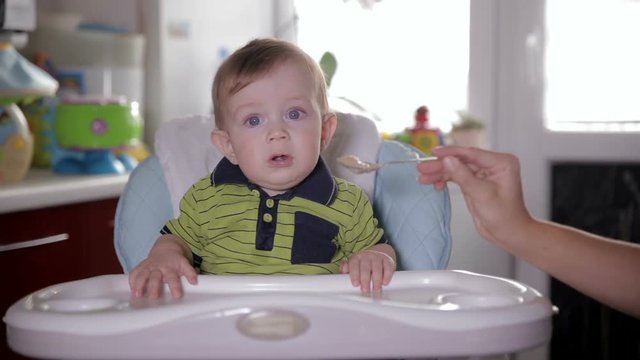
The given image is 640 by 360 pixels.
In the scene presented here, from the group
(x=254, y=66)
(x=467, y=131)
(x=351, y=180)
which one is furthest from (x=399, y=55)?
(x=254, y=66)

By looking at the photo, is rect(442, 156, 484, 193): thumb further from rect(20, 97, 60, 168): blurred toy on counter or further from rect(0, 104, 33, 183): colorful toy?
rect(20, 97, 60, 168): blurred toy on counter

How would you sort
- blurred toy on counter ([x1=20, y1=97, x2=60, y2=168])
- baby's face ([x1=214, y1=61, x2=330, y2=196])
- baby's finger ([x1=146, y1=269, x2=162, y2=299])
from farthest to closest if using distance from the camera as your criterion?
blurred toy on counter ([x1=20, y1=97, x2=60, y2=168]) < baby's face ([x1=214, y1=61, x2=330, y2=196]) < baby's finger ([x1=146, y1=269, x2=162, y2=299])

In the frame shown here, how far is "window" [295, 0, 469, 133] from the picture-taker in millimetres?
2568

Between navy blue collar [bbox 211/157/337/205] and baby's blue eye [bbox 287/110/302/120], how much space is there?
0.33 ft

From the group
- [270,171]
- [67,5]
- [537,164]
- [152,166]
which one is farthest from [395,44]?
[270,171]

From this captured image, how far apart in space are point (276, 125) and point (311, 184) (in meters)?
0.12

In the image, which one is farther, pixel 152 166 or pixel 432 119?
pixel 432 119

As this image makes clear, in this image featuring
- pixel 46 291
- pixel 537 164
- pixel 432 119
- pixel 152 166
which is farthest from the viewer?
pixel 432 119

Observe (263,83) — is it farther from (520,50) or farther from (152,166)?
(520,50)

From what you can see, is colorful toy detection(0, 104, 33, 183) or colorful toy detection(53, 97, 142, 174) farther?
colorful toy detection(53, 97, 142, 174)

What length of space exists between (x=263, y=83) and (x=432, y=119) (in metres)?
1.47

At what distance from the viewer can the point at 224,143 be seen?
1294mm

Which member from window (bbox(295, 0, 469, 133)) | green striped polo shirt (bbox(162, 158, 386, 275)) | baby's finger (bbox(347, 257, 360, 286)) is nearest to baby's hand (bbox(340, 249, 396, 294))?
baby's finger (bbox(347, 257, 360, 286))

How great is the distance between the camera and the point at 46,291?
107 cm
